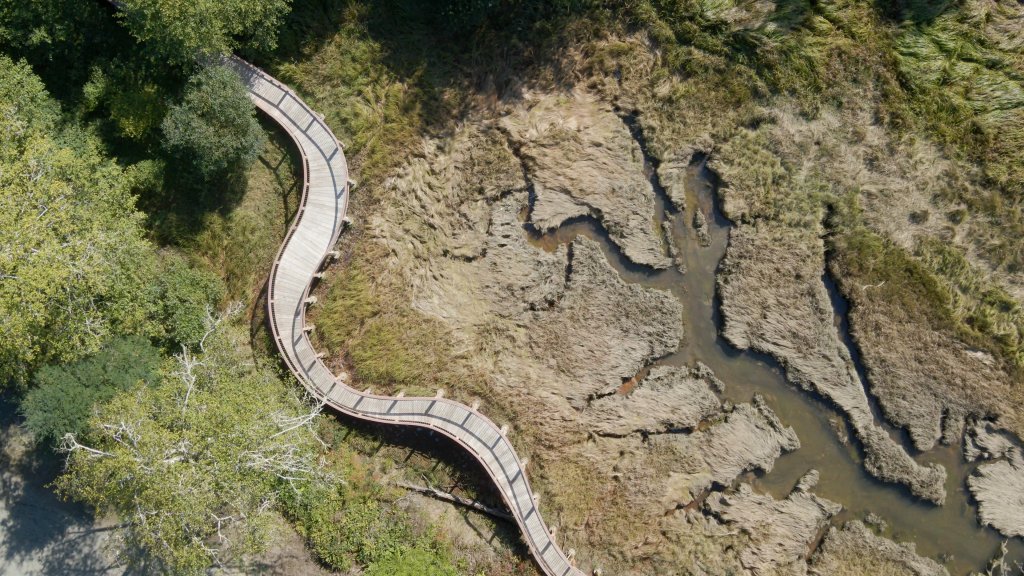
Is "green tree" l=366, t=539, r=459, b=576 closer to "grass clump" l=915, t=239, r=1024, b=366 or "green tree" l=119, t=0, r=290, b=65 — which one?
"green tree" l=119, t=0, r=290, b=65

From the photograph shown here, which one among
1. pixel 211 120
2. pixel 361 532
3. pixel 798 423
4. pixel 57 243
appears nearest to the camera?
pixel 57 243

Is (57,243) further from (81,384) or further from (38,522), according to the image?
(38,522)

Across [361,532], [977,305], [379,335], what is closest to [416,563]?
[361,532]

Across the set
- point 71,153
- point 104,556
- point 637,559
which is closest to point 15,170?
point 71,153

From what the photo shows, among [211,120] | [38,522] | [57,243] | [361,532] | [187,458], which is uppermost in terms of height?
[211,120]

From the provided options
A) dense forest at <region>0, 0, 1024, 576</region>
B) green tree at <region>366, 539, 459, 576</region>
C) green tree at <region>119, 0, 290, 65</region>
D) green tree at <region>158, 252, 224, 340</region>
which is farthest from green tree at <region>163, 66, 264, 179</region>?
green tree at <region>366, 539, 459, 576</region>

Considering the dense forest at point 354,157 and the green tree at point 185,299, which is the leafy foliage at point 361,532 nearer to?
the dense forest at point 354,157

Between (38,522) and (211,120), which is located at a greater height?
(211,120)

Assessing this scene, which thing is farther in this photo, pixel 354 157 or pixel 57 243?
pixel 354 157
